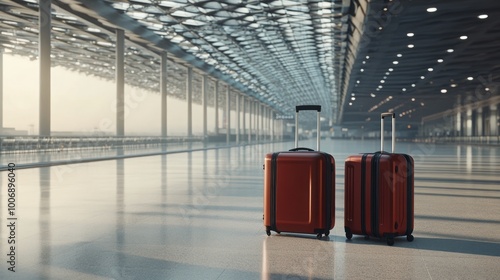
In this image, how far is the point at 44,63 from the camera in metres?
24.3

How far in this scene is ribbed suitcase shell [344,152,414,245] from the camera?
4996 mm

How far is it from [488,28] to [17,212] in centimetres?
2181

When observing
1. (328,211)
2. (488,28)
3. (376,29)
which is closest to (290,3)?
(376,29)

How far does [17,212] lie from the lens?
671cm

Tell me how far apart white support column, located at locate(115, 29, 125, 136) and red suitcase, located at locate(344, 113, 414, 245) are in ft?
94.9

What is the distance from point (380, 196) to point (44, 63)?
22.9 m

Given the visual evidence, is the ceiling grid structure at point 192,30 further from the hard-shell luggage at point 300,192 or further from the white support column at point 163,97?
the hard-shell luggage at point 300,192

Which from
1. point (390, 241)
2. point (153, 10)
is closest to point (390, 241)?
point (390, 241)

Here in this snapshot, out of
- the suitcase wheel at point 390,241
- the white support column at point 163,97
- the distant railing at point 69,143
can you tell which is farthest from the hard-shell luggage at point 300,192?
the white support column at point 163,97

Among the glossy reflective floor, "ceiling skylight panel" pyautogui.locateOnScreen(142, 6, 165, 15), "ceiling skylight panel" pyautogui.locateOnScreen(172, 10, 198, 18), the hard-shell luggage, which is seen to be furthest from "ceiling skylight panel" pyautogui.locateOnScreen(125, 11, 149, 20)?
the hard-shell luggage

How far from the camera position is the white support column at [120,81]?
31797mm

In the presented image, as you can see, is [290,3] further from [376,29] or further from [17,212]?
[17,212]

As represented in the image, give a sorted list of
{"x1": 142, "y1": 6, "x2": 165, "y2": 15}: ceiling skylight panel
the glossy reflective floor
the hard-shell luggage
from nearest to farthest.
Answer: the glossy reflective floor, the hard-shell luggage, {"x1": 142, "y1": 6, "x2": 165, "y2": 15}: ceiling skylight panel

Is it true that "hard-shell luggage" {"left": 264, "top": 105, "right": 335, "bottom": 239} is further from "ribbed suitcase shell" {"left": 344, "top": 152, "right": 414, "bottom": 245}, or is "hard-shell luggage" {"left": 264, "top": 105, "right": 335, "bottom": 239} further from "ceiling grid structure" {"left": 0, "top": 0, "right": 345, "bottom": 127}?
"ceiling grid structure" {"left": 0, "top": 0, "right": 345, "bottom": 127}
